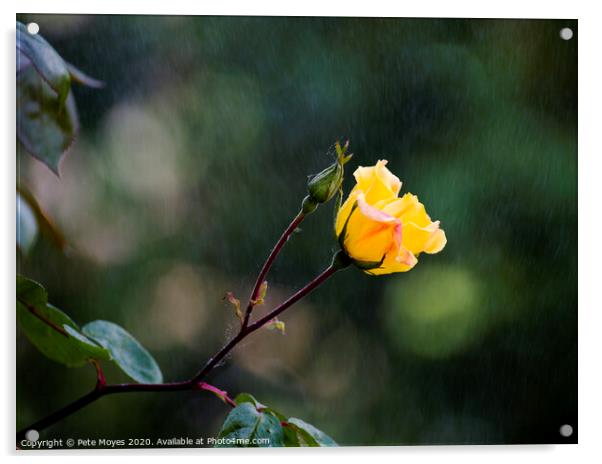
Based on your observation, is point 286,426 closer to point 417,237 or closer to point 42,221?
point 417,237

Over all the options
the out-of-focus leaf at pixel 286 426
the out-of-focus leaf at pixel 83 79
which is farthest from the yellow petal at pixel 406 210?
the out-of-focus leaf at pixel 83 79

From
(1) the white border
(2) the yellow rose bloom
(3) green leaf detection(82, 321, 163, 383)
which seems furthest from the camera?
(1) the white border

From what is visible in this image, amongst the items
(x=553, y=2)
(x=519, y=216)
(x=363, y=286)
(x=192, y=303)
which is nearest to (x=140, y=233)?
(x=192, y=303)

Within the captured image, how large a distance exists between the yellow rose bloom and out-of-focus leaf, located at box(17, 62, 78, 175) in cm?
31

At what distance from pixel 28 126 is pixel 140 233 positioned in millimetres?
219

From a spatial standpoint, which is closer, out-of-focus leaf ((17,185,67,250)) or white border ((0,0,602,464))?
out-of-focus leaf ((17,185,67,250))

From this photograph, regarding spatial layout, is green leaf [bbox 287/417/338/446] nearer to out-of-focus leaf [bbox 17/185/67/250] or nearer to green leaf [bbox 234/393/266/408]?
green leaf [bbox 234/393/266/408]

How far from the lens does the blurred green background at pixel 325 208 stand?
3.35 feet

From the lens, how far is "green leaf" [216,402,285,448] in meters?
0.83

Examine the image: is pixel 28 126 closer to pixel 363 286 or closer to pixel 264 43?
pixel 264 43

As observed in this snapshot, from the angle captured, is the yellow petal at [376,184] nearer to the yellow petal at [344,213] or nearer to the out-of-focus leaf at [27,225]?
the yellow petal at [344,213]

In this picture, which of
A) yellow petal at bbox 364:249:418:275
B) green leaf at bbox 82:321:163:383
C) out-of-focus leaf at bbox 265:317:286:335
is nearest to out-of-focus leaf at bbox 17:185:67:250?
green leaf at bbox 82:321:163:383

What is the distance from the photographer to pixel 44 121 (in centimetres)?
81
